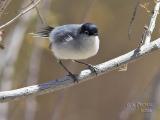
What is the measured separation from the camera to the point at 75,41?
263 centimetres

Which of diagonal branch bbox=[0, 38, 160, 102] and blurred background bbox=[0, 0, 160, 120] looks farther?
blurred background bbox=[0, 0, 160, 120]

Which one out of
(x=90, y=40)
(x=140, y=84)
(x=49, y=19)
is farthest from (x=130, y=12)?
(x=90, y=40)

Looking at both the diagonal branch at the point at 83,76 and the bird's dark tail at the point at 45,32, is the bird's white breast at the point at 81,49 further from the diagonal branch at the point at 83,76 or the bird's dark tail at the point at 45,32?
the diagonal branch at the point at 83,76

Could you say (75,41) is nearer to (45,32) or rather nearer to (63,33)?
(63,33)

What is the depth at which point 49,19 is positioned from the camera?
148 inches

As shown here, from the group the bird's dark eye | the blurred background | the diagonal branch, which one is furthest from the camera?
the blurred background

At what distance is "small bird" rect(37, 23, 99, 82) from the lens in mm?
2586

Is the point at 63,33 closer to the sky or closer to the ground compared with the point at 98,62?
closer to the sky

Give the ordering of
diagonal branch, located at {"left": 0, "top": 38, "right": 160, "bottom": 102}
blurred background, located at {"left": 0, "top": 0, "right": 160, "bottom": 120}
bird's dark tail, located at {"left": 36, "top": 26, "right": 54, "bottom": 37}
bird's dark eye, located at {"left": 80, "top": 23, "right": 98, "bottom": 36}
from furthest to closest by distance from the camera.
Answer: blurred background, located at {"left": 0, "top": 0, "right": 160, "bottom": 120}, bird's dark tail, located at {"left": 36, "top": 26, "right": 54, "bottom": 37}, bird's dark eye, located at {"left": 80, "top": 23, "right": 98, "bottom": 36}, diagonal branch, located at {"left": 0, "top": 38, "right": 160, "bottom": 102}

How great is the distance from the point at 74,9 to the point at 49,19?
886 mm

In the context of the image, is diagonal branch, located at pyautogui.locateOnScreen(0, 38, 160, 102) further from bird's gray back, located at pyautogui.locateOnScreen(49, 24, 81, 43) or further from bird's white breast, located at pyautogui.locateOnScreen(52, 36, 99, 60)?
bird's gray back, located at pyautogui.locateOnScreen(49, 24, 81, 43)

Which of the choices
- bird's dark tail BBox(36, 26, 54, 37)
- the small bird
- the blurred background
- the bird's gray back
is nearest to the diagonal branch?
the small bird

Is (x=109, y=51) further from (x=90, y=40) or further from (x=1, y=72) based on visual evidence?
(x=90, y=40)

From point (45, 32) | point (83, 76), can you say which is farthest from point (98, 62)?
point (83, 76)
